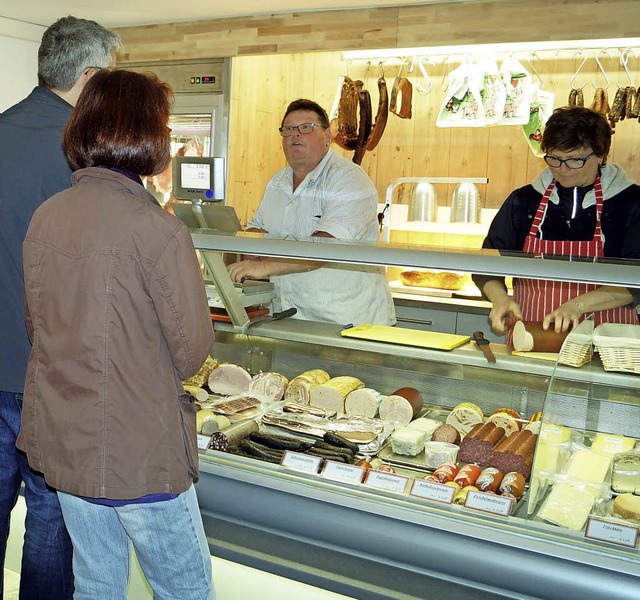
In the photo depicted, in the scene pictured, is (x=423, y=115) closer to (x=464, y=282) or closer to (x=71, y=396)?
(x=464, y=282)

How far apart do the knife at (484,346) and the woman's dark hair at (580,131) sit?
0.80m

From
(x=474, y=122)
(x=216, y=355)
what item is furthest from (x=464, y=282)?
(x=474, y=122)

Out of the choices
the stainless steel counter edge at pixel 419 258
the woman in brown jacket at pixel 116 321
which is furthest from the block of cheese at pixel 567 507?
the woman in brown jacket at pixel 116 321

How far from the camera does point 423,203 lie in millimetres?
5113

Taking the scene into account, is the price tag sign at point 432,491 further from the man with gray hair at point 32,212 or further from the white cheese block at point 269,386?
the man with gray hair at point 32,212

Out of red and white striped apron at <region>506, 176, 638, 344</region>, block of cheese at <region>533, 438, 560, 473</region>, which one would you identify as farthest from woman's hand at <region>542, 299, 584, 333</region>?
block of cheese at <region>533, 438, 560, 473</region>

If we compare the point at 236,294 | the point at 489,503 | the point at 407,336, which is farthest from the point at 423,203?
the point at 489,503

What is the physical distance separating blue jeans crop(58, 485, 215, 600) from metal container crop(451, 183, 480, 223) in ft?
12.3

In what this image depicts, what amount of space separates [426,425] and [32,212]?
1.33 m

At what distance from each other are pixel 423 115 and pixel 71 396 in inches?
186

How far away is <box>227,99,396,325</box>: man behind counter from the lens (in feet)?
8.52

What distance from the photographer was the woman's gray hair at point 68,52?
2.13m

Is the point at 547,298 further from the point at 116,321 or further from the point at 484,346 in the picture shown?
the point at 116,321

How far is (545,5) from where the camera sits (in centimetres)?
468
